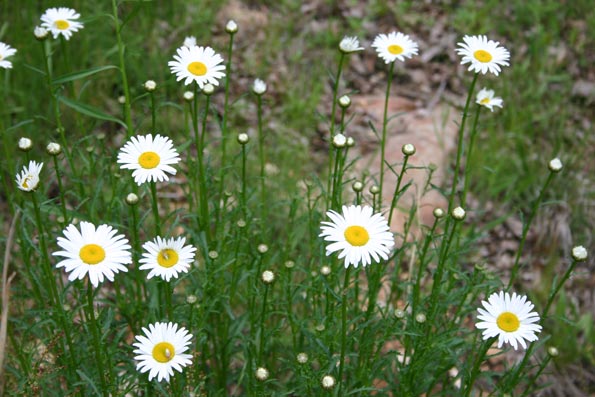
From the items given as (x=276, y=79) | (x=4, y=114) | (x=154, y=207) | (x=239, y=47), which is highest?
(x=239, y=47)

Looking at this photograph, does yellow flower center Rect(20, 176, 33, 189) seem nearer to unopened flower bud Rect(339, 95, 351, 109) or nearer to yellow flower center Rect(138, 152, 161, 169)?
yellow flower center Rect(138, 152, 161, 169)

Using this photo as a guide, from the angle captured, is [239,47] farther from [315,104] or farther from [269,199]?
[269,199]

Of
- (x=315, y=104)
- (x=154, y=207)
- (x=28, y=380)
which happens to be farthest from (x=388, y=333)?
(x=315, y=104)

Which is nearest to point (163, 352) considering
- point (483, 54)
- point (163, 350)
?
point (163, 350)

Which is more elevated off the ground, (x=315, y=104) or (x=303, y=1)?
(x=303, y=1)

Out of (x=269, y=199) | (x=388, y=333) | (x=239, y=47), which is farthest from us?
(x=239, y=47)

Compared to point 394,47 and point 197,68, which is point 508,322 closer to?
point 394,47
